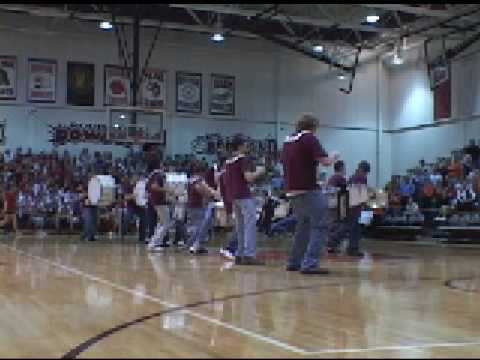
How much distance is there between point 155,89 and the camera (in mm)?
29766

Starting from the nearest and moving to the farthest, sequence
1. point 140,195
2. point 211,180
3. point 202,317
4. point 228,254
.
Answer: point 202,317
point 228,254
point 211,180
point 140,195

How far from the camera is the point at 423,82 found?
31359 millimetres

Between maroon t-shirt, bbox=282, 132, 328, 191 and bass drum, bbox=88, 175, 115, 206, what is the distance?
11.0 meters

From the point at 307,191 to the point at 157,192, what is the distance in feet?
17.7

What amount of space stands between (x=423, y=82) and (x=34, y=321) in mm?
28208

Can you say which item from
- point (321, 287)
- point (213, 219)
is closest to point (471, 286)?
point (321, 287)

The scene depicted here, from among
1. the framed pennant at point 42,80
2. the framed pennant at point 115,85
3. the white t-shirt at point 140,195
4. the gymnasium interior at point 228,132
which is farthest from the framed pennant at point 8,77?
the white t-shirt at point 140,195

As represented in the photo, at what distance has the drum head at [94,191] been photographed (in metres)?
19.3

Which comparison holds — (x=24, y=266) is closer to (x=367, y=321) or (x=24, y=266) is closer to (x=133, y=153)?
(x=367, y=321)

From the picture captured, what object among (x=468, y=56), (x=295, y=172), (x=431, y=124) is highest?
(x=468, y=56)

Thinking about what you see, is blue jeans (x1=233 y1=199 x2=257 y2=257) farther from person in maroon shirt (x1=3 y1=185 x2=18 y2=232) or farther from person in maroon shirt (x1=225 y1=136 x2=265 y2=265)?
person in maroon shirt (x1=3 y1=185 x2=18 y2=232)

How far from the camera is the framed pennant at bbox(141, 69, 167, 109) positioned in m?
29.5

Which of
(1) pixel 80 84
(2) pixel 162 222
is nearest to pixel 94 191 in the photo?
(2) pixel 162 222

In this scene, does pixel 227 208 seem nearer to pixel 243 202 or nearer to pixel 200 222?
pixel 243 202
